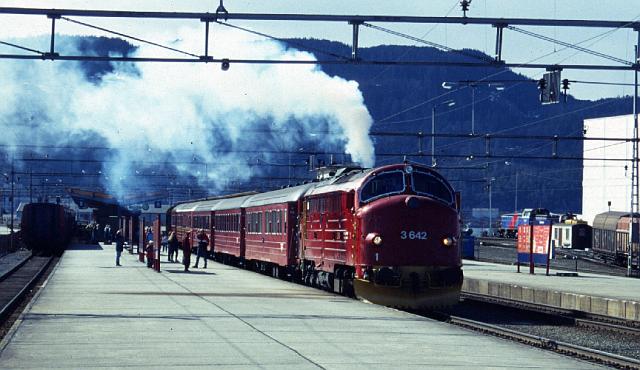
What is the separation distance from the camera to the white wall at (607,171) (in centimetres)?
9925

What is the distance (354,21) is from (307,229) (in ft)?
26.0

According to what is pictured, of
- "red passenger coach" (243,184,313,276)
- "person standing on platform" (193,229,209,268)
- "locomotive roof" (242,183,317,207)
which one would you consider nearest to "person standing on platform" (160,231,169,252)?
"person standing on platform" (193,229,209,268)

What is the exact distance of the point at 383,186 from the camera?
26594mm

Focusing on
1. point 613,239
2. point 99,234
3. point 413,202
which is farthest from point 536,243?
point 99,234

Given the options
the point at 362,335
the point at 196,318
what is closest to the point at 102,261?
the point at 196,318

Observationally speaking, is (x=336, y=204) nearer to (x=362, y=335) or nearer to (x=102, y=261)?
(x=362, y=335)

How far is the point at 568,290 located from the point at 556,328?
9187 millimetres

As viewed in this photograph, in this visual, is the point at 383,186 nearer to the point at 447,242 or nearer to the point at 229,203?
the point at 447,242

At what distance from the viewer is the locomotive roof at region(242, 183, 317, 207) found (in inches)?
1373

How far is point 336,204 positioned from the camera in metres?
28.5

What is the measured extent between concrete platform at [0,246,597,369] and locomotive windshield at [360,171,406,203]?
2.52 m

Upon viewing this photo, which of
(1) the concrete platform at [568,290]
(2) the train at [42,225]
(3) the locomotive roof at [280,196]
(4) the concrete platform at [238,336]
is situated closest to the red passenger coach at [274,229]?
(3) the locomotive roof at [280,196]

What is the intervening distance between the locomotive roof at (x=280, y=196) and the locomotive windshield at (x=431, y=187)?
23.2ft

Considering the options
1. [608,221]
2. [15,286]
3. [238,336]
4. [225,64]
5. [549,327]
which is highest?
[225,64]
